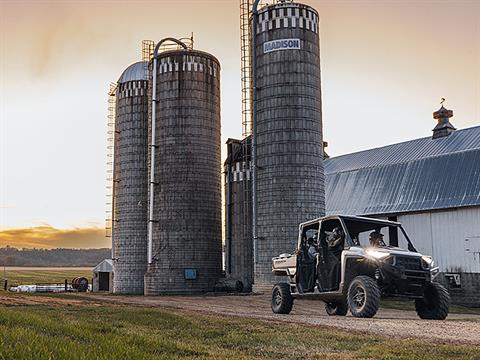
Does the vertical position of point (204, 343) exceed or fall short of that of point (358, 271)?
it falls short

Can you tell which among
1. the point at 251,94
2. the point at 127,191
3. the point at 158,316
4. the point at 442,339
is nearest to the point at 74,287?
the point at 127,191

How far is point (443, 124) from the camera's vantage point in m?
40.4

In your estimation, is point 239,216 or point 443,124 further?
point 239,216

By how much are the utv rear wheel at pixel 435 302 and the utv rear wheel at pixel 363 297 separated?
6.79 feet

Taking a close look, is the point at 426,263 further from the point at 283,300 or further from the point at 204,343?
the point at 204,343

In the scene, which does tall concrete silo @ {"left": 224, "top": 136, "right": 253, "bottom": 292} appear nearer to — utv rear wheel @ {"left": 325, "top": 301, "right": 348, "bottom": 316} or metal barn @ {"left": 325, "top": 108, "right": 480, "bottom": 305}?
metal barn @ {"left": 325, "top": 108, "right": 480, "bottom": 305}

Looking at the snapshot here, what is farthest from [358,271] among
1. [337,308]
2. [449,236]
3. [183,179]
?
[183,179]

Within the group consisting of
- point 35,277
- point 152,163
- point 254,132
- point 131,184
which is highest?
point 254,132

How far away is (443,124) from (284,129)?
468 inches

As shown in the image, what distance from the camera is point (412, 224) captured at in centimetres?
3569

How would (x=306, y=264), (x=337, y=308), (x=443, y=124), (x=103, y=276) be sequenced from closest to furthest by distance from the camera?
(x=306, y=264) < (x=337, y=308) < (x=443, y=124) < (x=103, y=276)

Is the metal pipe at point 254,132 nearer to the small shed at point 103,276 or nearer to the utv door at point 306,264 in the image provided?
the utv door at point 306,264

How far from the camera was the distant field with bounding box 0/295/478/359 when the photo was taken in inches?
283

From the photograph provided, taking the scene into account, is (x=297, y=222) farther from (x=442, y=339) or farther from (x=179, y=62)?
(x=442, y=339)
